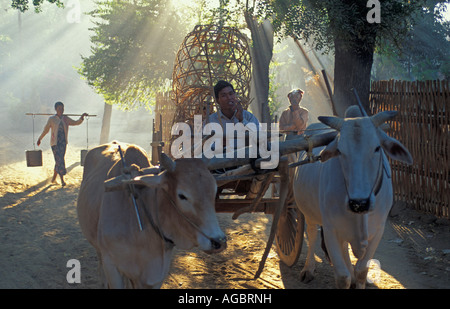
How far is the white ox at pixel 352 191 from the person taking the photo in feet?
11.4

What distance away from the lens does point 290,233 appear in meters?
5.81

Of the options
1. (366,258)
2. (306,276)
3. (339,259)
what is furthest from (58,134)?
(366,258)

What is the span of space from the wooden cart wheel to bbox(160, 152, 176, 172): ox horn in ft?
8.71

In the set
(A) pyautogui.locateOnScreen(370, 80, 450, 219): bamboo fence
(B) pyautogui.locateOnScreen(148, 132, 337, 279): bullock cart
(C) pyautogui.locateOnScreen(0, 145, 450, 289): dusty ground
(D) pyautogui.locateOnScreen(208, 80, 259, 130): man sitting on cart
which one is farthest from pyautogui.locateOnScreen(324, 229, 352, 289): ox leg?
(A) pyautogui.locateOnScreen(370, 80, 450, 219): bamboo fence

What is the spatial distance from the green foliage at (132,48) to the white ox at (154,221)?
14.1m

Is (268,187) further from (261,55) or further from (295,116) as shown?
(261,55)

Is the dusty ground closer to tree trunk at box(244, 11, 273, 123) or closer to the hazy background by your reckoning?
tree trunk at box(244, 11, 273, 123)

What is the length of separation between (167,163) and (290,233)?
10.2ft

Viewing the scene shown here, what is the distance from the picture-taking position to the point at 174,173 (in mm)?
3158

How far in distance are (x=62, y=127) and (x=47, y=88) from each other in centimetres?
3742

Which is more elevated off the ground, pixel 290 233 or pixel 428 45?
pixel 428 45

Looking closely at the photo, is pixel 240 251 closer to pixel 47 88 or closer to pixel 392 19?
pixel 392 19

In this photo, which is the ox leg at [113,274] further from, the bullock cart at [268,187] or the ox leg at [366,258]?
the ox leg at [366,258]

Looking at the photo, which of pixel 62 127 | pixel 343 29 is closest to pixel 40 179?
pixel 62 127
